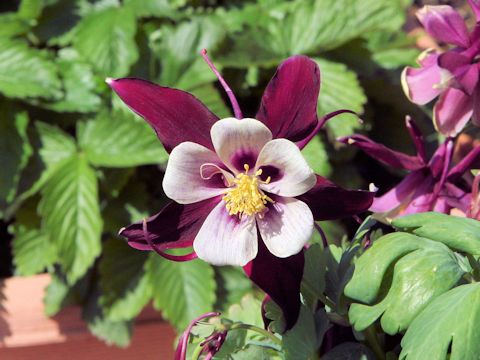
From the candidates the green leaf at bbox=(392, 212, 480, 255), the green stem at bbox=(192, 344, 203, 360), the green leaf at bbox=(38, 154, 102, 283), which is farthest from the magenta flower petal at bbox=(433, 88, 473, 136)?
the green leaf at bbox=(38, 154, 102, 283)

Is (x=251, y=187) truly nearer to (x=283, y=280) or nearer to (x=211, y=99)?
(x=283, y=280)

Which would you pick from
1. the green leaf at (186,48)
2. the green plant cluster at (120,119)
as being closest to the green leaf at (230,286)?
the green plant cluster at (120,119)

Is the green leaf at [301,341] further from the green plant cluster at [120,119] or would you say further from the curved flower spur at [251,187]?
the green plant cluster at [120,119]

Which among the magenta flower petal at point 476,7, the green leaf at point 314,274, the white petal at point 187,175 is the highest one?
the magenta flower petal at point 476,7

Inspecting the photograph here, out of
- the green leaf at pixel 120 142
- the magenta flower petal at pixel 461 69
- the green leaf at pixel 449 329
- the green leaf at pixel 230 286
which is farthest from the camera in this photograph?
the green leaf at pixel 230 286

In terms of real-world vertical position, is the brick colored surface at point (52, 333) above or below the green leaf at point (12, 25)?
below

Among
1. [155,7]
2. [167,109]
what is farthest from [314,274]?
[155,7]
